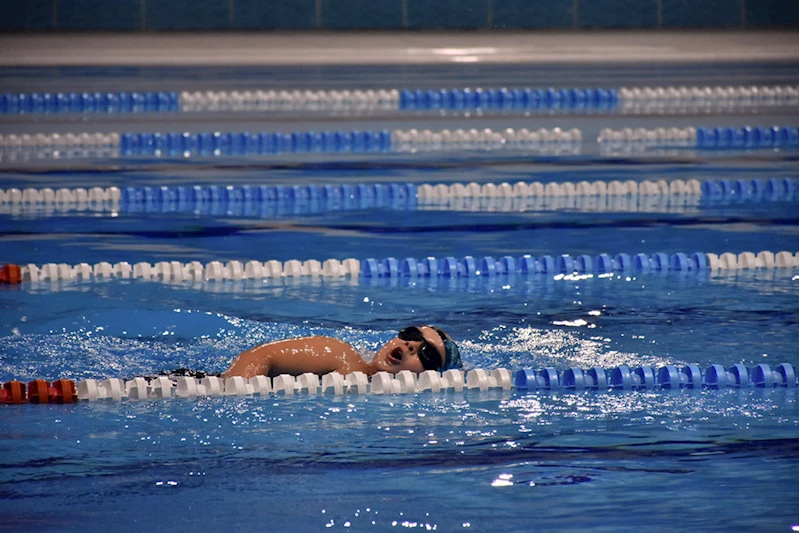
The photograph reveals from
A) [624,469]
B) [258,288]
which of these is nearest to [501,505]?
[624,469]

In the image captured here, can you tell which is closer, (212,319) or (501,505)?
(501,505)

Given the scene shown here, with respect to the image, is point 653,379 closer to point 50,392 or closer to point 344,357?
point 344,357

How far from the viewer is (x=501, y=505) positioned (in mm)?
3031

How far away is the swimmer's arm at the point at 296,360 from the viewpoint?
4.12 metres

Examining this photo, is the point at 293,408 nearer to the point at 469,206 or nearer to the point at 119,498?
the point at 119,498

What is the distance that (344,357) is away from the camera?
416 cm

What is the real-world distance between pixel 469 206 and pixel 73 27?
11.3m

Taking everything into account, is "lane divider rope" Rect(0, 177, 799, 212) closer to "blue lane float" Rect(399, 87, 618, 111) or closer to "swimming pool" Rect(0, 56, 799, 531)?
"swimming pool" Rect(0, 56, 799, 531)

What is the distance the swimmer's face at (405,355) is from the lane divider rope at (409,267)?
1725 mm

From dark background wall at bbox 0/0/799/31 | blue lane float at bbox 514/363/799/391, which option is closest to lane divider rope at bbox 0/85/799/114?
dark background wall at bbox 0/0/799/31

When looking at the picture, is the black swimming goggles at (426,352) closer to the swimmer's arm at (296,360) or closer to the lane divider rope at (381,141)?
the swimmer's arm at (296,360)

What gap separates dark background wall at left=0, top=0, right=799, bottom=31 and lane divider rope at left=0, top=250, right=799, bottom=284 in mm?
12200

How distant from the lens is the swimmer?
4.12m

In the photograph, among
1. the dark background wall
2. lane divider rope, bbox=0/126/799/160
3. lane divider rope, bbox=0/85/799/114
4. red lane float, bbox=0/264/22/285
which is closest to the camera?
red lane float, bbox=0/264/22/285
